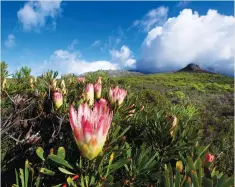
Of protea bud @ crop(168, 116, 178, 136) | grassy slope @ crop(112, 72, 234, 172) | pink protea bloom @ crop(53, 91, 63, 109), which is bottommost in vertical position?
grassy slope @ crop(112, 72, 234, 172)

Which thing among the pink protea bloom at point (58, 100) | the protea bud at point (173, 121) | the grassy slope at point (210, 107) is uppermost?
the pink protea bloom at point (58, 100)

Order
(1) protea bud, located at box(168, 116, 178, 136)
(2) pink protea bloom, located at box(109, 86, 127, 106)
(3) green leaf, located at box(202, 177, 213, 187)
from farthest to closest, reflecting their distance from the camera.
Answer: (2) pink protea bloom, located at box(109, 86, 127, 106)
(1) protea bud, located at box(168, 116, 178, 136)
(3) green leaf, located at box(202, 177, 213, 187)

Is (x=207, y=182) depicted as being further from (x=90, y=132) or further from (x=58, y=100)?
(x=58, y=100)

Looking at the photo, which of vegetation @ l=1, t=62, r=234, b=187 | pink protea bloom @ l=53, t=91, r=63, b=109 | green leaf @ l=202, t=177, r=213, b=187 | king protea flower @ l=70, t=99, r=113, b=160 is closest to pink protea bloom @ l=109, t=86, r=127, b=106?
vegetation @ l=1, t=62, r=234, b=187

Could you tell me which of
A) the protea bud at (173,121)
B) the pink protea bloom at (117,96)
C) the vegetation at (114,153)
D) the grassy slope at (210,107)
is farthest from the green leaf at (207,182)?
Answer: the grassy slope at (210,107)

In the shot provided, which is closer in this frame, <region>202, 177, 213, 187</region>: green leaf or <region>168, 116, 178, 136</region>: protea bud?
<region>202, 177, 213, 187</region>: green leaf

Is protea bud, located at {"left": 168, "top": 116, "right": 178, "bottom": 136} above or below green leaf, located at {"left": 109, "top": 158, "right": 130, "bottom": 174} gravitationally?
above

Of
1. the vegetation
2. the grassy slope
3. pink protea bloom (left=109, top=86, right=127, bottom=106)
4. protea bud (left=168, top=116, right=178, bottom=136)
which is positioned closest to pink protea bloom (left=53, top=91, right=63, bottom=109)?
the vegetation

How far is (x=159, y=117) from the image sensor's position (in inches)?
58.6

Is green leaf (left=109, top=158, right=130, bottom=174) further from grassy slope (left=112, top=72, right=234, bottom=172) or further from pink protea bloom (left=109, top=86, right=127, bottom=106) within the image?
grassy slope (left=112, top=72, right=234, bottom=172)

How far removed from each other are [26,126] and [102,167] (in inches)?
40.0

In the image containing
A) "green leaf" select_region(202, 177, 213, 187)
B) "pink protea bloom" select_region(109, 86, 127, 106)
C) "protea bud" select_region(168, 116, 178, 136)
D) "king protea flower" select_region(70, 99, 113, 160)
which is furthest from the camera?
"pink protea bloom" select_region(109, 86, 127, 106)

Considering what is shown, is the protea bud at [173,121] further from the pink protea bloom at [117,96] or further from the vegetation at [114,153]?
the pink protea bloom at [117,96]

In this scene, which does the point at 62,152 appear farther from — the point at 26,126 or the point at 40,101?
the point at 40,101
